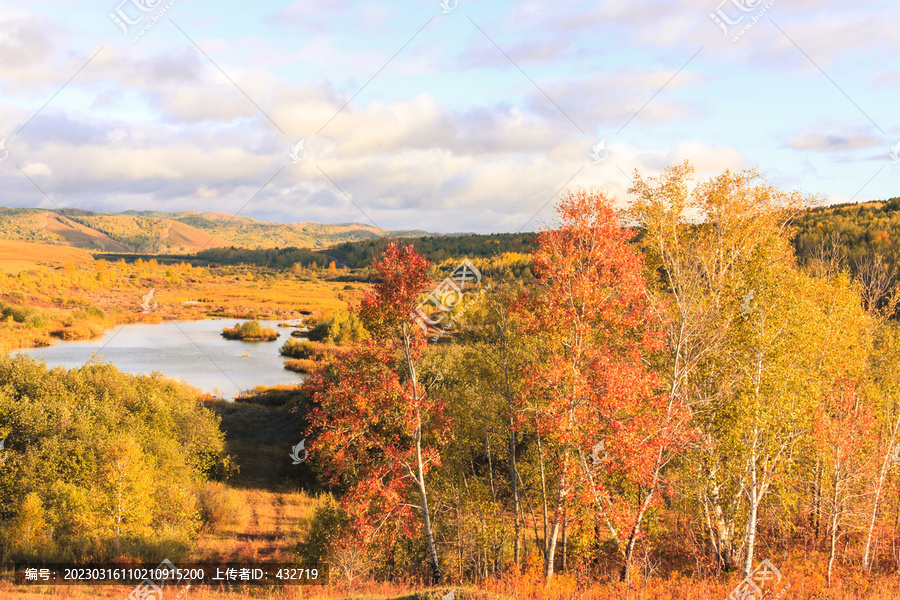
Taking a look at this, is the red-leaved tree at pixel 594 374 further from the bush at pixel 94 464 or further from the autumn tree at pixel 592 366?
the bush at pixel 94 464

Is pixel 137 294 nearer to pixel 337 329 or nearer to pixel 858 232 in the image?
pixel 337 329

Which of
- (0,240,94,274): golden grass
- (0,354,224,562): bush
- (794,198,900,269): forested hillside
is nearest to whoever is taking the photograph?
(0,354,224,562): bush

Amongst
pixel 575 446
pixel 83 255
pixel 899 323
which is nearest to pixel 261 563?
pixel 575 446

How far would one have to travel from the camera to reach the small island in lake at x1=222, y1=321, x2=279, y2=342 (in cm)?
9819

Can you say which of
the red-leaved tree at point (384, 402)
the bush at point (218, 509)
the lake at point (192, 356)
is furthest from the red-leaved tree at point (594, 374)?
the lake at point (192, 356)

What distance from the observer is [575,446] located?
44.8ft

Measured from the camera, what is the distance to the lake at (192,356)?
66250 mm

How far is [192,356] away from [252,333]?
1619 centimetres

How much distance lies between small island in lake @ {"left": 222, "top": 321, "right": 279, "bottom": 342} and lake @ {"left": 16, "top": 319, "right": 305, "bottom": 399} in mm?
1929

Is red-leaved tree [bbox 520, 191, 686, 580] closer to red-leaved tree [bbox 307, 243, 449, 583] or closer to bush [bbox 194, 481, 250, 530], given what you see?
red-leaved tree [bbox 307, 243, 449, 583]

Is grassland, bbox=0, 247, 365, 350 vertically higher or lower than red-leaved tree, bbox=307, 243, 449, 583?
higher

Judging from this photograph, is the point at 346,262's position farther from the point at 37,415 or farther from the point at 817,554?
the point at 817,554

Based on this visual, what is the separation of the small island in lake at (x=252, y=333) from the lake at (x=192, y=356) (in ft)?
6.33

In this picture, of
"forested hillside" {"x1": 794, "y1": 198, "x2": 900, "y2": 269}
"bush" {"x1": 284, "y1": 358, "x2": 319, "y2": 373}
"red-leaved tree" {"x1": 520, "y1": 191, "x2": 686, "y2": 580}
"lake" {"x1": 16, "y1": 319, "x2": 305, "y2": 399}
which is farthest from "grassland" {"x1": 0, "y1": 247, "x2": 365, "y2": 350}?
"red-leaved tree" {"x1": 520, "y1": 191, "x2": 686, "y2": 580}
